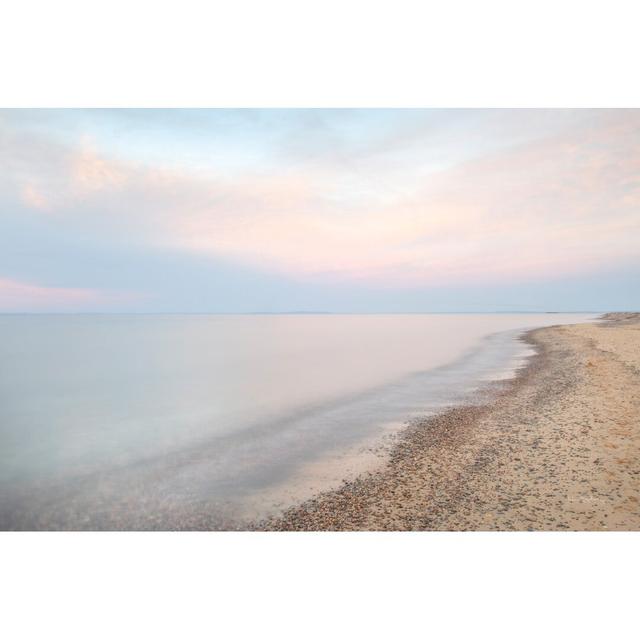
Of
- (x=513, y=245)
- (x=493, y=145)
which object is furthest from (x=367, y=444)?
(x=513, y=245)

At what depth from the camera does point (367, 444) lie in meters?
7.00

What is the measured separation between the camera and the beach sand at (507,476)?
13.6 feet

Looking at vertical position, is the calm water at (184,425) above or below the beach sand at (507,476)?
below

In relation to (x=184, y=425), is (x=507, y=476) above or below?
above

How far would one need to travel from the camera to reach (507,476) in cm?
491

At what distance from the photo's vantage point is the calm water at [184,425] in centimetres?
540

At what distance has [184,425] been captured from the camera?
9086 millimetres

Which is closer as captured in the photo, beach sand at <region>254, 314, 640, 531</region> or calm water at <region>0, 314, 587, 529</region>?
beach sand at <region>254, 314, 640, 531</region>

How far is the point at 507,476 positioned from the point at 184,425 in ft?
22.5

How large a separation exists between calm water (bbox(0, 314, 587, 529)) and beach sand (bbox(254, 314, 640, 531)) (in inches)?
46.5

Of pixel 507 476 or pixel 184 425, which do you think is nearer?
pixel 507 476

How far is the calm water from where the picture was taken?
213 inches

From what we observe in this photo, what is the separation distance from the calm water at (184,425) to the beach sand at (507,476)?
1180 millimetres

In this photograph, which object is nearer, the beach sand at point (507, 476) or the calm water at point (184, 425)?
the beach sand at point (507, 476)
